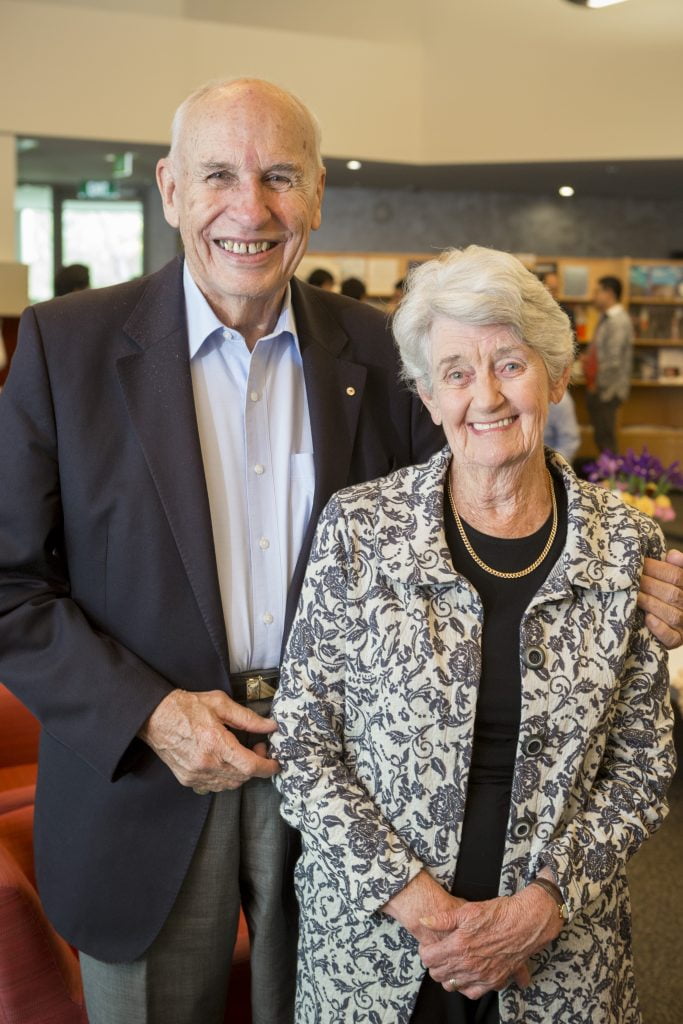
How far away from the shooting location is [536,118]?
32.8ft

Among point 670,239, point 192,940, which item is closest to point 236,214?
point 192,940

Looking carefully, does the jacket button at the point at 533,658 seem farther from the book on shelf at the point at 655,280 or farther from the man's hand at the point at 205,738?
the book on shelf at the point at 655,280

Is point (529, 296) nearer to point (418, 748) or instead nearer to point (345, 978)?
point (418, 748)

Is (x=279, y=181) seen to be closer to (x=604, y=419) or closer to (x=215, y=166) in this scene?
(x=215, y=166)

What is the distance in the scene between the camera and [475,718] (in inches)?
62.6

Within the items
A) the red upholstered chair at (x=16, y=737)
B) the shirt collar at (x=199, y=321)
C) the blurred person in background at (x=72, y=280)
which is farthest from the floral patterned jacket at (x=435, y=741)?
the blurred person in background at (x=72, y=280)

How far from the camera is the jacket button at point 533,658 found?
1568 mm

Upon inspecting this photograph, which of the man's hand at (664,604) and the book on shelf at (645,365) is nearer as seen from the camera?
the man's hand at (664,604)

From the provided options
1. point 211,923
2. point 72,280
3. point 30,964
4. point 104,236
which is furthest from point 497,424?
point 104,236

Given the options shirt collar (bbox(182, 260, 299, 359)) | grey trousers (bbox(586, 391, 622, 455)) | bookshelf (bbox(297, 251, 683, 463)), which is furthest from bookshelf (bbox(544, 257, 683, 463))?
shirt collar (bbox(182, 260, 299, 359))

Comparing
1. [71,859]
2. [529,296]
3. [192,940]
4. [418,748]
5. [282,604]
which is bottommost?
[192,940]

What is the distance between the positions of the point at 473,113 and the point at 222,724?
9.50 metres

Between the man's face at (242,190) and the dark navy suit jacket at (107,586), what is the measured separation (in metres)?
0.11

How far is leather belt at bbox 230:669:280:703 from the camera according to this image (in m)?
1.72
